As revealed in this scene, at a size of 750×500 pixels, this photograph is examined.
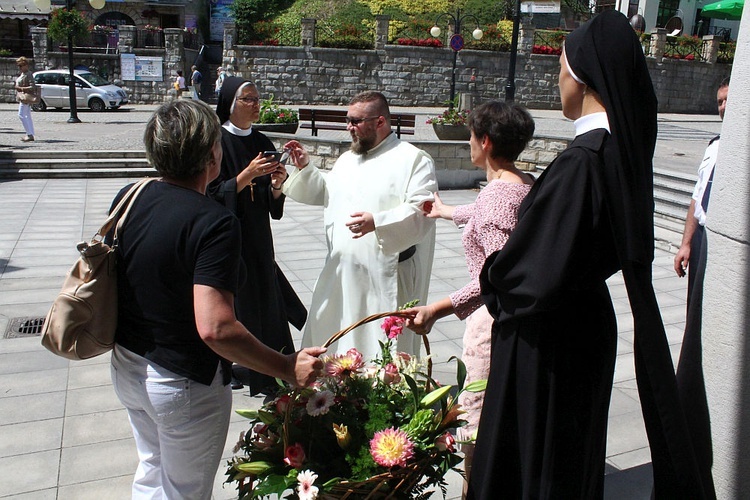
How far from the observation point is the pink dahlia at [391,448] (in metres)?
1.97

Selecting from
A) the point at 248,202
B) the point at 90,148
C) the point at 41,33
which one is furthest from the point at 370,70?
the point at 248,202

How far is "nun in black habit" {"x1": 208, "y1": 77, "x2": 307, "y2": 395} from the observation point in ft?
13.8

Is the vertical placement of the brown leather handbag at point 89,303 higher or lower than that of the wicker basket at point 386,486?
higher

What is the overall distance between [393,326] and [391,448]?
24.4 inches

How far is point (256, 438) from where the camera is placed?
2.29 m

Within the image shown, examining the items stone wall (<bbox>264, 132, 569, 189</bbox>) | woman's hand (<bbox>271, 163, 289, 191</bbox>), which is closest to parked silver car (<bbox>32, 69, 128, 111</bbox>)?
stone wall (<bbox>264, 132, 569, 189</bbox>)

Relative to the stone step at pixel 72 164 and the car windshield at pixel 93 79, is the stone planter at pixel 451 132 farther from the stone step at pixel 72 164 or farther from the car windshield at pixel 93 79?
the car windshield at pixel 93 79

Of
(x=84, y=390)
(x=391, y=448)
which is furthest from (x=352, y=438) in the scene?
(x=84, y=390)

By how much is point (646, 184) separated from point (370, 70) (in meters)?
29.2

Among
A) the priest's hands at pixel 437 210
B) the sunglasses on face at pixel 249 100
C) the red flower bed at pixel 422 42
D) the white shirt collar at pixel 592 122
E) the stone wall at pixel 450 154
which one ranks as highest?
the red flower bed at pixel 422 42

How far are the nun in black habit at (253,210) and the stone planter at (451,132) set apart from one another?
10.4 m

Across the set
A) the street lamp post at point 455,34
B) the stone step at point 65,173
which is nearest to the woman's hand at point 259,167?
the stone step at point 65,173

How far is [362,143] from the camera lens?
3.93 metres

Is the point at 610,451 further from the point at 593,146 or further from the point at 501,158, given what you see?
the point at 593,146
